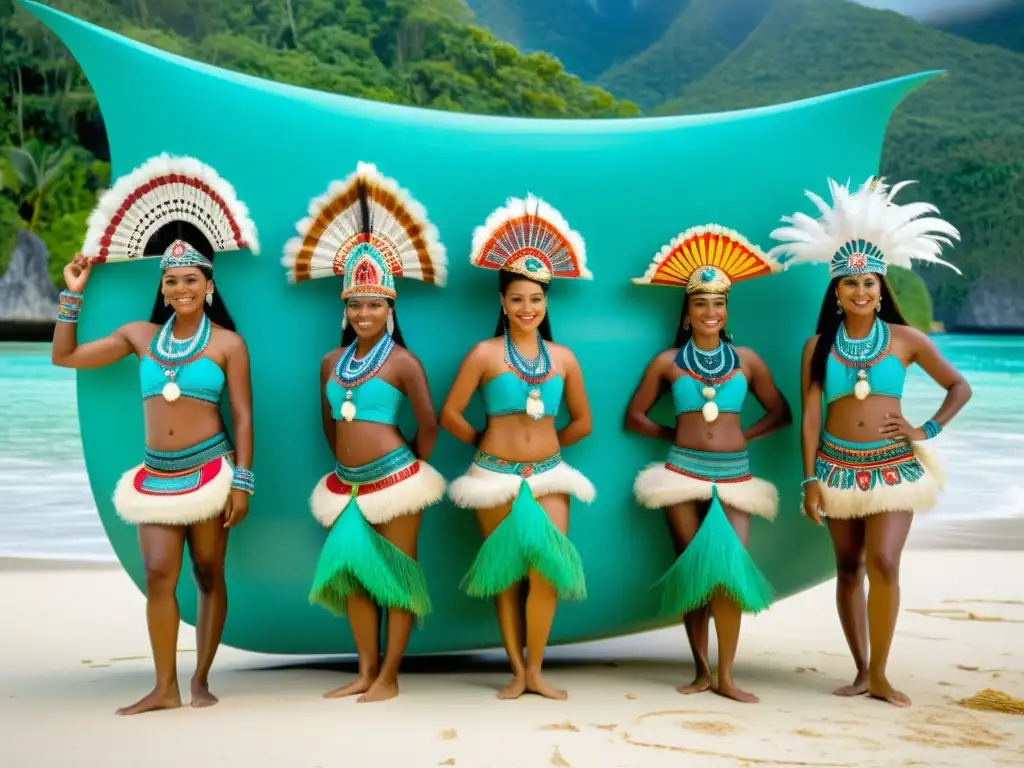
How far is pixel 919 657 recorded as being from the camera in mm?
4641

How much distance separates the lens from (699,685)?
13.2 feet

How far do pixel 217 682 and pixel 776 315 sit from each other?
223cm

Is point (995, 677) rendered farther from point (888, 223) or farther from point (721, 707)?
point (888, 223)

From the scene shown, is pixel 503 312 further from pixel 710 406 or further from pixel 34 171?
pixel 34 171

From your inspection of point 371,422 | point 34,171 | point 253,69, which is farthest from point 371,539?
point 253,69

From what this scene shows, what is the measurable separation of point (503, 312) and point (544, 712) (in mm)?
1225

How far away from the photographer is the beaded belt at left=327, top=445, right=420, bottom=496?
381cm

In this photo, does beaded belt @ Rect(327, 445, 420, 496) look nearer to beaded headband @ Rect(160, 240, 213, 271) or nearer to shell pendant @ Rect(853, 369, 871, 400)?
beaded headband @ Rect(160, 240, 213, 271)

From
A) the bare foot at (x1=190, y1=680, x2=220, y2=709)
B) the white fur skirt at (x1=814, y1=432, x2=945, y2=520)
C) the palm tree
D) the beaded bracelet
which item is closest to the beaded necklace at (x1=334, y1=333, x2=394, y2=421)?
the bare foot at (x1=190, y1=680, x2=220, y2=709)

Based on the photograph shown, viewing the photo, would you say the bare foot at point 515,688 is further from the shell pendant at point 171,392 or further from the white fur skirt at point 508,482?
the shell pendant at point 171,392

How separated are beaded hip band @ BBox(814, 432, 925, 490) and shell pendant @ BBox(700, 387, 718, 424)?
15.9 inches

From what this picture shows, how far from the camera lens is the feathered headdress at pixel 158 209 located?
3.86 meters

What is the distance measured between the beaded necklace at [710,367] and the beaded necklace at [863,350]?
1.08 feet

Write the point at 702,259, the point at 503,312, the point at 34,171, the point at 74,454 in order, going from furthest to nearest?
1. the point at 34,171
2. the point at 74,454
3. the point at 702,259
4. the point at 503,312
